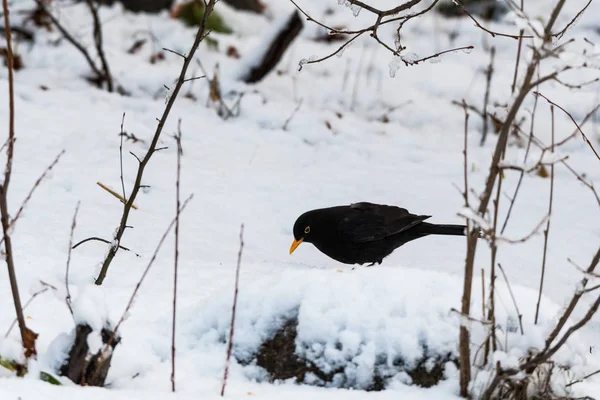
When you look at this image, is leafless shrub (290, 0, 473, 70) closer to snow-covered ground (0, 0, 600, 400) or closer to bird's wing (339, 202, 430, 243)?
snow-covered ground (0, 0, 600, 400)

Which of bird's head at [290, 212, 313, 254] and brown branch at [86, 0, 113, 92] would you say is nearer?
bird's head at [290, 212, 313, 254]

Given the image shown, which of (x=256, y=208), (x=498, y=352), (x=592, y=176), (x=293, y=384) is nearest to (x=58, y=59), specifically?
(x=256, y=208)

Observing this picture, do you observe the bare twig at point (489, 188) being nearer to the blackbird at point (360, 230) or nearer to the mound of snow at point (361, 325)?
the mound of snow at point (361, 325)

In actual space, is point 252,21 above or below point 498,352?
above

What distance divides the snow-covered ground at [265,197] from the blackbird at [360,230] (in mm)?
144

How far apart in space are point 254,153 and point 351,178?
73 cm

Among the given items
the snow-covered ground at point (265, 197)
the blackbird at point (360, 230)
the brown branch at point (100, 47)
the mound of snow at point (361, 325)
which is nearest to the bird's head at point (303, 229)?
the blackbird at point (360, 230)

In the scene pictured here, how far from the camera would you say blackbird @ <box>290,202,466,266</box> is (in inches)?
164

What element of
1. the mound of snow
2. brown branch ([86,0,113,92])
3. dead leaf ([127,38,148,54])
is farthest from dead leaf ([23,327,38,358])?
dead leaf ([127,38,148,54])

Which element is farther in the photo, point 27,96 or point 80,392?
point 27,96

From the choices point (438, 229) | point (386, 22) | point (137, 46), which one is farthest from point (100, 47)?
point (386, 22)

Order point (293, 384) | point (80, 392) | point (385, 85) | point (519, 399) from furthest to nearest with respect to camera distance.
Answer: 1. point (385, 85)
2. point (293, 384)
3. point (519, 399)
4. point (80, 392)

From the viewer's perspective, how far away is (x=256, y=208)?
15.3 feet

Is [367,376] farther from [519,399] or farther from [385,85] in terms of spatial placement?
[385,85]
